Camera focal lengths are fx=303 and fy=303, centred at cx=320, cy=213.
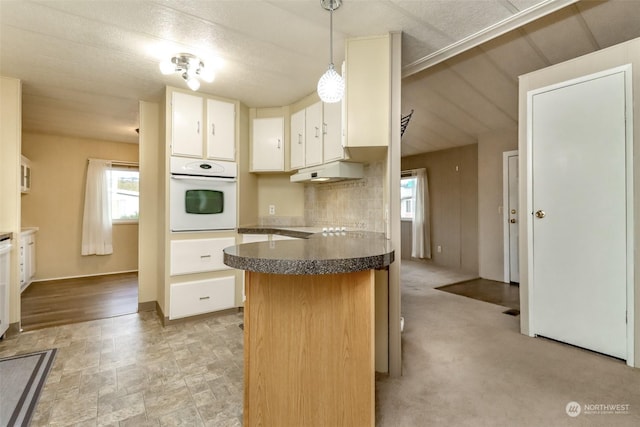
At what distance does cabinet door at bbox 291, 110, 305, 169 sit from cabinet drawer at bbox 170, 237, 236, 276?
114cm

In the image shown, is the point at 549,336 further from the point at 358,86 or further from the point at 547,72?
the point at 358,86

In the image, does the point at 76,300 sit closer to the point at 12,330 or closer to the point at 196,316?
the point at 12,330

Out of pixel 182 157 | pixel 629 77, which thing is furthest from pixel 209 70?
pixel 629 77

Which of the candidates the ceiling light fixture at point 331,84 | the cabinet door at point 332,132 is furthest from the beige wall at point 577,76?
the ceiling light fixture at point 331,84

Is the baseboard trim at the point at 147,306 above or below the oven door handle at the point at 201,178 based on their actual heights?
below

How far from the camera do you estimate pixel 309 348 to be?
1.38 metres

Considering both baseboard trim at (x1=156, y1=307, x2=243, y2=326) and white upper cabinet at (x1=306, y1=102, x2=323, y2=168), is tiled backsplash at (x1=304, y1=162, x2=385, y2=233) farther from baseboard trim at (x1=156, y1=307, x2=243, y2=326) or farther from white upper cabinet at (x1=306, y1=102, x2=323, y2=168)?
baseboard trim at (x1=156, y1=307, x2=243, y2=326)

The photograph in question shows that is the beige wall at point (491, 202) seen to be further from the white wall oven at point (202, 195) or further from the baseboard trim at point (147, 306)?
the baseboard trim at point (147, 306)

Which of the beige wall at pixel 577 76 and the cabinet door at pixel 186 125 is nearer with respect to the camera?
the beige wall at pixel 577 76

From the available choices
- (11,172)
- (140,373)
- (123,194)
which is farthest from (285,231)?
(123,194)

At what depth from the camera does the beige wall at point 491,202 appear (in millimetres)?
4730

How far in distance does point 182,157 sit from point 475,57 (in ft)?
10.8

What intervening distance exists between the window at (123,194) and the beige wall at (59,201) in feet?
1.19

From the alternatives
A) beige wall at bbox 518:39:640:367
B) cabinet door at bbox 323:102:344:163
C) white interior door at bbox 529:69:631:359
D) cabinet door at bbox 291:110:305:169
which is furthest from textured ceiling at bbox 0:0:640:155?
white interior door at bbox 529:69:631:359
